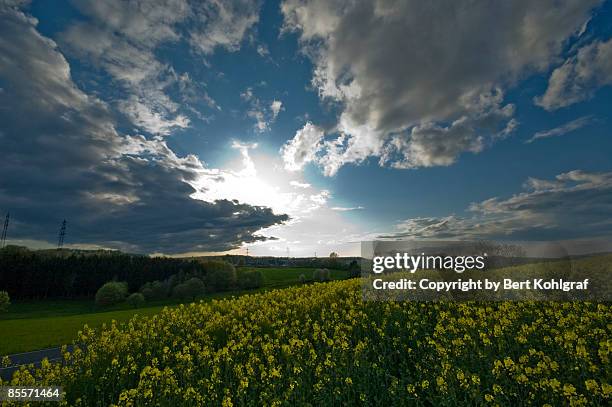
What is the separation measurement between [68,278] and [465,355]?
113147mm

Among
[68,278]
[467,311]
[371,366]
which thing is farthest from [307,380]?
[68,278]

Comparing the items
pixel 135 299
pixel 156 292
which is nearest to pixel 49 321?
pixel 135 299

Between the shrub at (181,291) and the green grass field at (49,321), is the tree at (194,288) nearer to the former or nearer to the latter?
the shrub at (181,291)

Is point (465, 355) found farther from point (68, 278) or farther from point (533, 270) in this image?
point (68, 278)

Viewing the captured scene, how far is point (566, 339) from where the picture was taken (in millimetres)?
7633

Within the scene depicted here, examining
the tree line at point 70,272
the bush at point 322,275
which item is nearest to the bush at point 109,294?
the tree line at point 70,272

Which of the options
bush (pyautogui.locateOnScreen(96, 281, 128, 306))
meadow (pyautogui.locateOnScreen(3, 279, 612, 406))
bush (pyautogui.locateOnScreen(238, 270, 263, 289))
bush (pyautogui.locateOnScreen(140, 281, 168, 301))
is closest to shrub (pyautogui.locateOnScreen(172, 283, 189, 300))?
bush (pyautogui.locateOnScreen(140, 281, 168, 301))

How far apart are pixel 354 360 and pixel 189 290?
84.1 meters

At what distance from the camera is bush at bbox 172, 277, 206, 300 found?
274 feet

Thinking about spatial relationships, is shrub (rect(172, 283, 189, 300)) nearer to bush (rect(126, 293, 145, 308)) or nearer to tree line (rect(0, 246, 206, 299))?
bush (rect(126, 293, 145, 308))

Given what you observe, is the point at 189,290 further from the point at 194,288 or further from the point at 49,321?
the point at 49,321

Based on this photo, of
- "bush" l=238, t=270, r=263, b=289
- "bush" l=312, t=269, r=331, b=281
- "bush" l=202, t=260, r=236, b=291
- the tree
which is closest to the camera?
the tree

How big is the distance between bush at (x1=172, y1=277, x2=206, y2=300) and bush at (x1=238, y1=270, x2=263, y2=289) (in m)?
13.2

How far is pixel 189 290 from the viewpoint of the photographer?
83.7m
